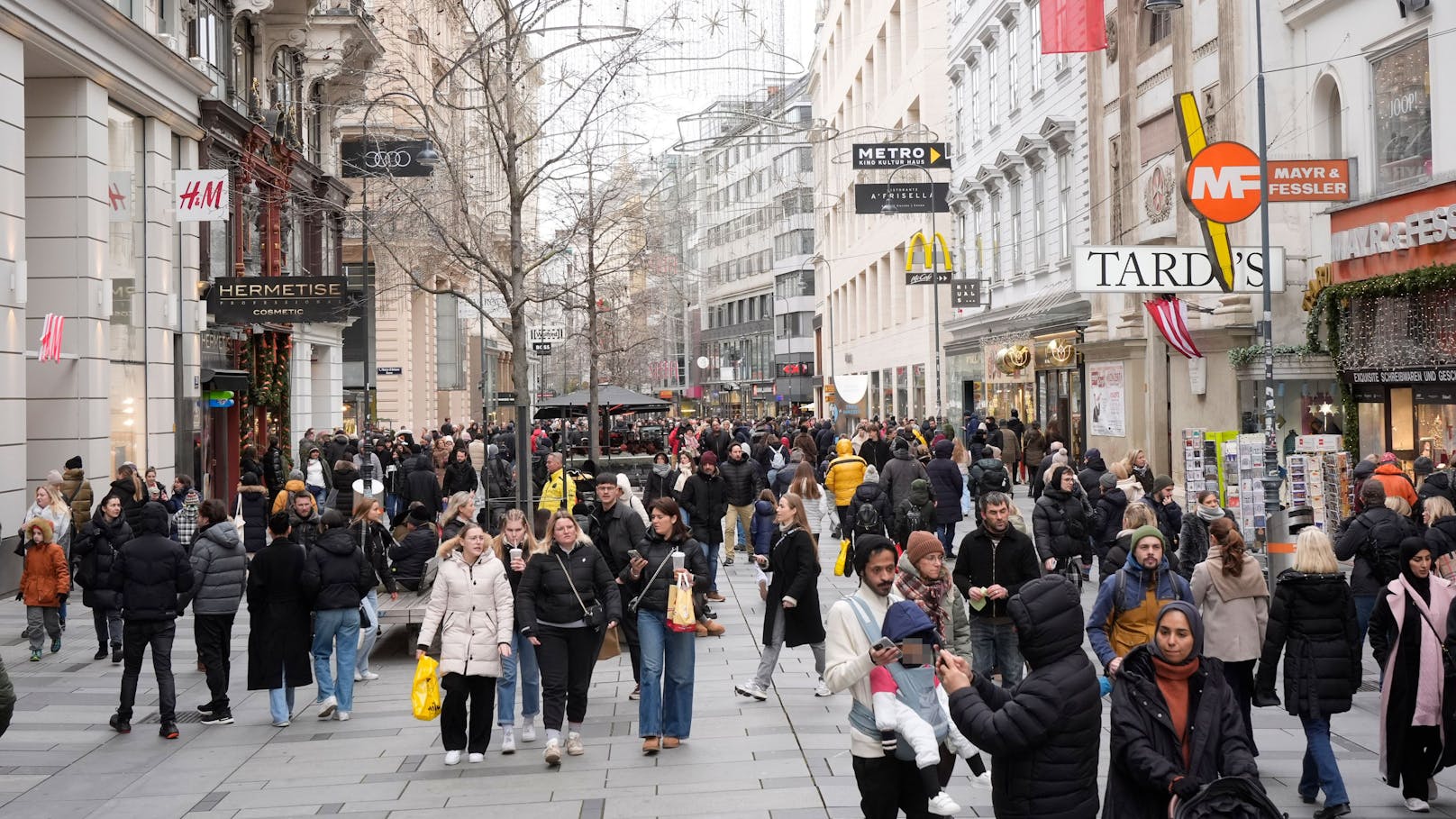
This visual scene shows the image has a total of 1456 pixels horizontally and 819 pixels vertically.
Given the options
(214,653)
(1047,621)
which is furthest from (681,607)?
(1047,621)

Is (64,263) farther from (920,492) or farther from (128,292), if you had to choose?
(920,492)

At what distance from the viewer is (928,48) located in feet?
148

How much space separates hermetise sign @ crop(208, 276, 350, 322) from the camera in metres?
25.8

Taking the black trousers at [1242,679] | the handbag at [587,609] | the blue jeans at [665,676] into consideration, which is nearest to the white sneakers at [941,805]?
the black trousers at [1242,679]

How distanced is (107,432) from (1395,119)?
62.8 ft

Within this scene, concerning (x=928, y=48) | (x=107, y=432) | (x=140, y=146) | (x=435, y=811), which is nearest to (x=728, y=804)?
(x=435, y=811)

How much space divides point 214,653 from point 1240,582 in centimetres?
758

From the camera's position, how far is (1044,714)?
5.11 metres

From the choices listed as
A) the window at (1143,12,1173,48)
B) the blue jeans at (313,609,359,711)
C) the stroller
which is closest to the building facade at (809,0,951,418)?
the window at (1143,12,1173,48)

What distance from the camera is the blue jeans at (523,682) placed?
976 cm

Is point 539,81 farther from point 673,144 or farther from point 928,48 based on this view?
point 928,48

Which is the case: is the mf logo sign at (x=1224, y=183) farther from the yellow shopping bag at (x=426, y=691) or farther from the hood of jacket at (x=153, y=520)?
the hood of jacket at (x=153, y=520)

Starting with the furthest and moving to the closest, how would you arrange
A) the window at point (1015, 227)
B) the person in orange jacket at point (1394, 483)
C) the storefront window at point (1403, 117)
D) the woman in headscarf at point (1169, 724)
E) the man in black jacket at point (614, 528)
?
the window at point (1015, 227) < the storefront window at point (1403, 117) < the person in orange jacket at point (1394, 483) < the man in black jacket at point (614, 528) < the woman in headscarf at point (1169, 724)

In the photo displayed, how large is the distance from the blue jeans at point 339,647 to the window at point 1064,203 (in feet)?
76.4
